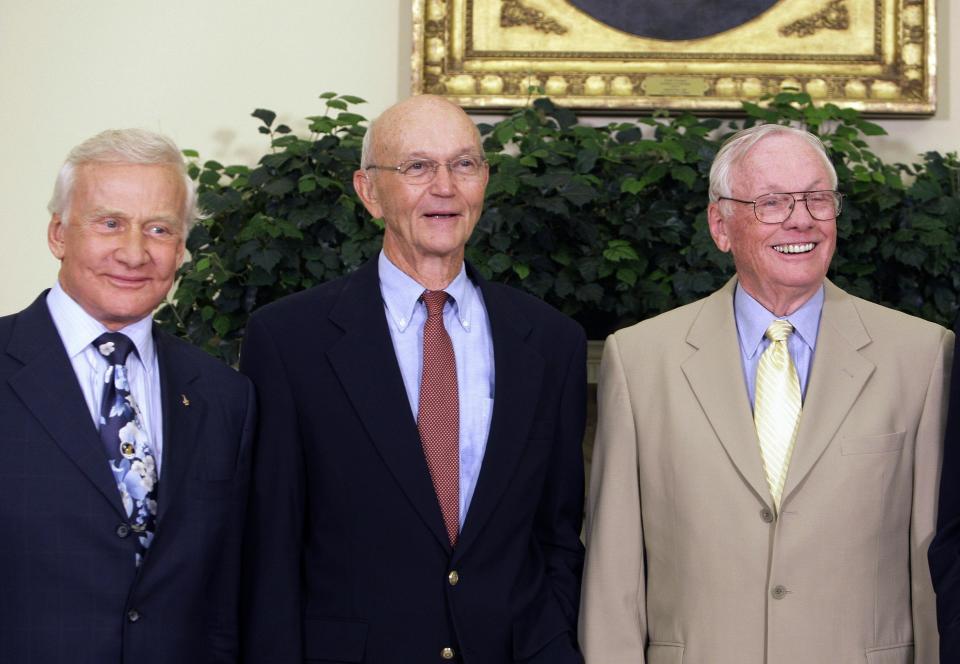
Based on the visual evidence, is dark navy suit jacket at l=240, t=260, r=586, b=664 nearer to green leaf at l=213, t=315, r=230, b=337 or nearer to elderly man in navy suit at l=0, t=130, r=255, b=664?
elderly man in navy suit at l=0, t=130, r=255, b=664

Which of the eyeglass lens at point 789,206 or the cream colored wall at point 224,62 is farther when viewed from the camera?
the cream colored wall at point 224,62

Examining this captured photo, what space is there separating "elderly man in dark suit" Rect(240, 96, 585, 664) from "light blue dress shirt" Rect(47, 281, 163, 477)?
8.5 inches

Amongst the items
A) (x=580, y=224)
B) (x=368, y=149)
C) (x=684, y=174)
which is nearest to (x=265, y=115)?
(x=580, y=224)

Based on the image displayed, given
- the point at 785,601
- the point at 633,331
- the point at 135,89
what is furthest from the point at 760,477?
the point at 135,89

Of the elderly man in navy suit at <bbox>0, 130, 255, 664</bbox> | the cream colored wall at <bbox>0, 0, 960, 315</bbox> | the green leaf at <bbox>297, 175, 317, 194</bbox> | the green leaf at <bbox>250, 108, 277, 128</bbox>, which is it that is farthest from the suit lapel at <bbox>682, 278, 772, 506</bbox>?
the cream colored wall at <bbox>0, 0, 960, 315</bbox>

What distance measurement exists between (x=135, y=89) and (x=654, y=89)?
1800 millimetres

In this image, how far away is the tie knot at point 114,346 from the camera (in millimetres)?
2035

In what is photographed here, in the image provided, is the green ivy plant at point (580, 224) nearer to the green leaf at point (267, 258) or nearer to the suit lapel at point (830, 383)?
the green leaf at point (267, 258)

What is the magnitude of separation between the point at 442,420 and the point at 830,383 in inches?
28.8

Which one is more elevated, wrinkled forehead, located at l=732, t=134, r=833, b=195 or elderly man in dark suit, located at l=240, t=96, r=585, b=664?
wrinkled forehead, located at l=732, t=134, r=833, b=195

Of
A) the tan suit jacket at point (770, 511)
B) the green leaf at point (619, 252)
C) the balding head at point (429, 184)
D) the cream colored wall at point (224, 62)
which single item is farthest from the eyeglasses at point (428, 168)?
the cream colored wall at point (224, 62)

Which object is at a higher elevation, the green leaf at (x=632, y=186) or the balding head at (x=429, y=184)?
the green leaf at (x=632, y=186)

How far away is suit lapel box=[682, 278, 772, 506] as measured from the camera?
2199mm

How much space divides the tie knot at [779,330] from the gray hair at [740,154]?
0.90 ft
